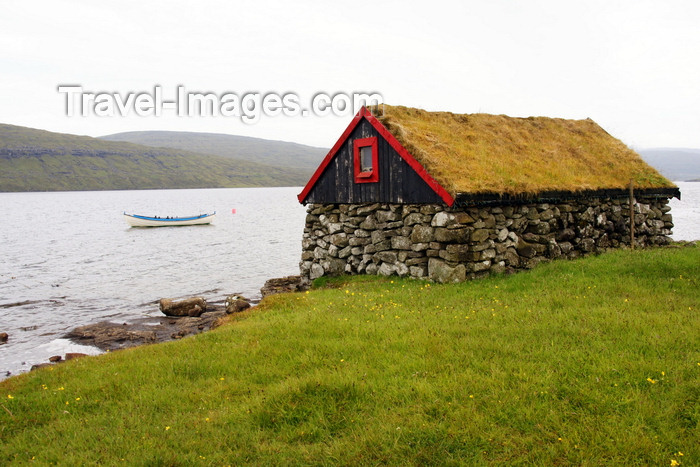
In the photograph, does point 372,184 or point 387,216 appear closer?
point 387,216

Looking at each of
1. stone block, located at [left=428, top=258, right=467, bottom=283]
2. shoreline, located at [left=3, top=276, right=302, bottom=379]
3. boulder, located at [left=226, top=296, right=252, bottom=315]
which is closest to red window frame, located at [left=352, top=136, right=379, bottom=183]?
stone block, located at [left=428, top=258, right=467, bottom=283]

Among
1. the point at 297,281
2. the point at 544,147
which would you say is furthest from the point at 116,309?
the point at 544,147

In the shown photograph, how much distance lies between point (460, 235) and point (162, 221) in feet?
202

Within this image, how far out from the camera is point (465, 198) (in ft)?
50.9

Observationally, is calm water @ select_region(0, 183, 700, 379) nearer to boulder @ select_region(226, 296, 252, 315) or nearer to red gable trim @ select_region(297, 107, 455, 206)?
boulder @ select_region(226, 296, 252, 315)

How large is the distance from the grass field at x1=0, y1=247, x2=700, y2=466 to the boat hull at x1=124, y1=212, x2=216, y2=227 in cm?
6115

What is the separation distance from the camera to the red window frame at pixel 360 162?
18219 mm

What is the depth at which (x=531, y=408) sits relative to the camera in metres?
6.91

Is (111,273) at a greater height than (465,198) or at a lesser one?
lesser

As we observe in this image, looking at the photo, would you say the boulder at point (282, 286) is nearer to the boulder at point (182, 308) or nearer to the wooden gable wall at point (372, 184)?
the boulder at point (182, 308)

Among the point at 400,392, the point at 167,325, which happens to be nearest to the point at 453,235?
the point at 400,392

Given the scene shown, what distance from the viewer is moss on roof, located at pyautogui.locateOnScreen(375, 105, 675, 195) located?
1689 cm

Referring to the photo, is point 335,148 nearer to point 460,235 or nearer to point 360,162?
point 360,162

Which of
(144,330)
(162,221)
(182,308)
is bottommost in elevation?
(144,330)
